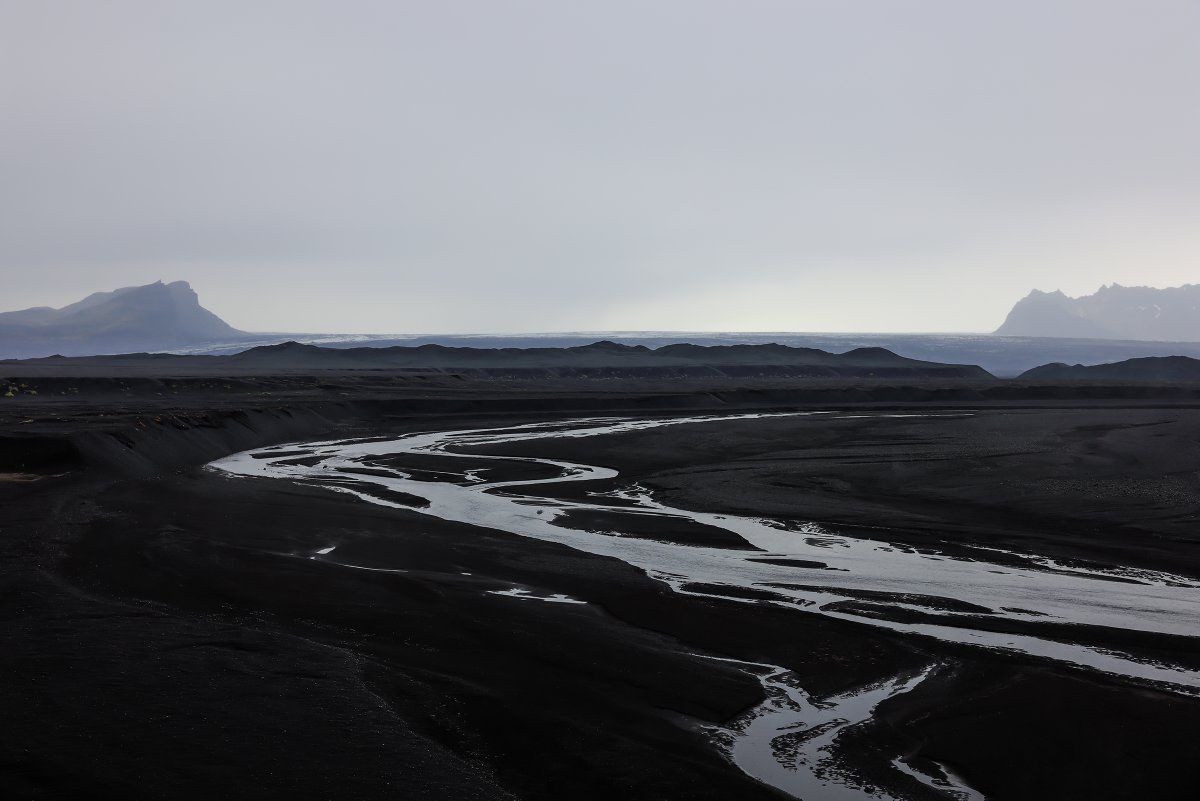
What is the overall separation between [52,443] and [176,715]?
23549 millimetres

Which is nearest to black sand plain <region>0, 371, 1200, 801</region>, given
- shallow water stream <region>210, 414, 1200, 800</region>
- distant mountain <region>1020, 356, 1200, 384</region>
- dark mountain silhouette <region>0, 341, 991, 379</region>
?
shallow water stream <region>210, 414, 1200, 800</region>

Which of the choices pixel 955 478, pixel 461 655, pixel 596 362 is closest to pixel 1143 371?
pixel 596 362

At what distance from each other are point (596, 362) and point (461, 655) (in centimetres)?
13013

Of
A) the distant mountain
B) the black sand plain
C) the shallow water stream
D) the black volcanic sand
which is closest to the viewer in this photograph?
the black sand plain

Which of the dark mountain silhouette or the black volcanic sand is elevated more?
the dark mountain silhouette

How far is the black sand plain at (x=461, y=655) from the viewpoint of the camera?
327 inches

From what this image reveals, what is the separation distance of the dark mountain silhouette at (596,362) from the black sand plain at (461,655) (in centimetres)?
9584

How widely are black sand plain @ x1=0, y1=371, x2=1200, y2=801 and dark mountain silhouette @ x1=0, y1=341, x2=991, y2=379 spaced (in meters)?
95.8

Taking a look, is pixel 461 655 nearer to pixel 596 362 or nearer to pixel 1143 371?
pixel 596 362

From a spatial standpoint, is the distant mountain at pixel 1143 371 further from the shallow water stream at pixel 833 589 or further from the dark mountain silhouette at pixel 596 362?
the shallow water stream at pixel 833 589

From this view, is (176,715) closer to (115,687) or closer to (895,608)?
(115,687)

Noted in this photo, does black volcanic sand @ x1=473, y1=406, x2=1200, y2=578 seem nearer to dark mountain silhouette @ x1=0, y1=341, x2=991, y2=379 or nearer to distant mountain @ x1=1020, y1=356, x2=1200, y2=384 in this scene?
dark mountain silhouette @ x1=0, y1=341, x2=991, y2=379

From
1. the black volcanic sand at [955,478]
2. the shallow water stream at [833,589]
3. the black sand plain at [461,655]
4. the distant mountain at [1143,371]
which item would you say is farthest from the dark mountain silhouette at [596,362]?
the black sand plain at [461,655]

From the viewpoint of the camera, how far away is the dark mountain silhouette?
128m
